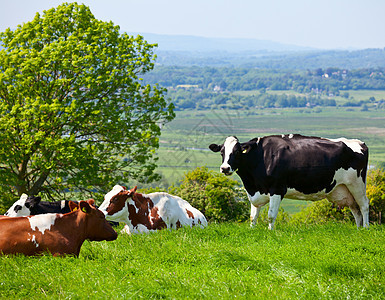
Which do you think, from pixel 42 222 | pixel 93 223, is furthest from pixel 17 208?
pixel 93 223

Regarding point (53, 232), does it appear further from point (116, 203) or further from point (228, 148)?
point (228, 148)

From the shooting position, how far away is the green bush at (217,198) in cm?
1736

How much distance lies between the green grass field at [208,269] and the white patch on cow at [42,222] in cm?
46

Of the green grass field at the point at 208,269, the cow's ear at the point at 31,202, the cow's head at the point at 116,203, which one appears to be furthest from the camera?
the cow's ear at the point at 31,202

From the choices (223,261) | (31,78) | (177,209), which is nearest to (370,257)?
(223,261)

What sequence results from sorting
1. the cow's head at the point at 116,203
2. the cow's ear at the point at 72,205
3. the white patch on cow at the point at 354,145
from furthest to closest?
the white patch on cow at the point at 354,145 < the cow's head at the point at 116,203 < the cow's ear at the point at 72,205

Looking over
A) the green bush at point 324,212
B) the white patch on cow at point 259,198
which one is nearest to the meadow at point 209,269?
the white patch on cow at point 259,198

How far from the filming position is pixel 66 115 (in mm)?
→ 20516

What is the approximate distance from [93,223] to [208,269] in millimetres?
2093

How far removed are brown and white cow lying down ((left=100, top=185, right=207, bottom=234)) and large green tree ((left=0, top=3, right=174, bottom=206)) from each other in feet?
29.1

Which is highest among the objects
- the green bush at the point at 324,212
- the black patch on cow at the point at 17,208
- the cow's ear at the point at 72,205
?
the cow's ear at the point at 72,205

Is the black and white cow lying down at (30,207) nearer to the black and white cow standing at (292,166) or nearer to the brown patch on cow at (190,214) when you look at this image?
the brown patch on cow at (190,214)

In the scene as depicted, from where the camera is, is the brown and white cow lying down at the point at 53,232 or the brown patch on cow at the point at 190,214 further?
the brown patch on cow at the point at 190,214

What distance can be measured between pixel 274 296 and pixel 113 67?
1816 centimetres
